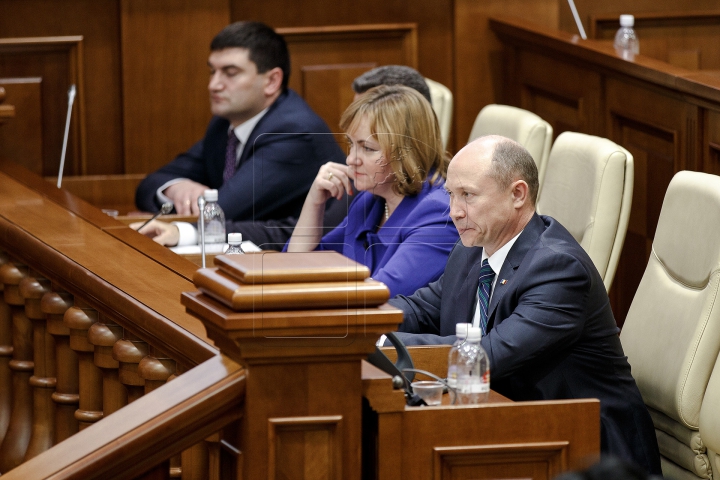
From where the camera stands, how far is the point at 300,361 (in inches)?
52.9

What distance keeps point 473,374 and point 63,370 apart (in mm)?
812

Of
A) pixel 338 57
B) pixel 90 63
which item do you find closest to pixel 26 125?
pixel 90 63

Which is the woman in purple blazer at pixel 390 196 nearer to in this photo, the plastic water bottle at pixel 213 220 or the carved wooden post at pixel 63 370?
the carved wooden post at pixel 63 370

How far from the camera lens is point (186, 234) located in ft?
10.8

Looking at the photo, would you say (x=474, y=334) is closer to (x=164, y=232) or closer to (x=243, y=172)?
(x=164, y=232)

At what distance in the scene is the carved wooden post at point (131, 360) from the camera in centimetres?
174

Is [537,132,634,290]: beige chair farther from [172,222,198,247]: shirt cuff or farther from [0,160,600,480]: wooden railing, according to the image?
[0,160,600,480]: wooden railing

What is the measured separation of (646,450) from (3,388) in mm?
1247

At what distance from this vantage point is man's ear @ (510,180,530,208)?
84.2 inches

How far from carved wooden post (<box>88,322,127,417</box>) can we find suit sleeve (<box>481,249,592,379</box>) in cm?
62

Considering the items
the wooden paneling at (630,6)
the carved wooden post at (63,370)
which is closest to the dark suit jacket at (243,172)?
the carved wooden post at (63,370)

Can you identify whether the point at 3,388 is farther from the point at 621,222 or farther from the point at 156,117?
the point at 156,117

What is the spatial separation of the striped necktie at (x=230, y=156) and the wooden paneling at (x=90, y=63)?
752 millimetres

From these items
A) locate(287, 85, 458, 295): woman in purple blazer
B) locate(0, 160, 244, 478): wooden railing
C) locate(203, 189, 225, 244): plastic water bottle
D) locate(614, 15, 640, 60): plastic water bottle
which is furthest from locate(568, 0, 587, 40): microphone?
locate(0, 160, 244, 478): wooden railing
